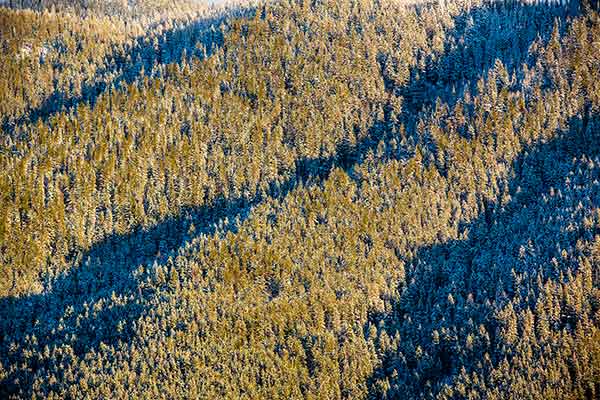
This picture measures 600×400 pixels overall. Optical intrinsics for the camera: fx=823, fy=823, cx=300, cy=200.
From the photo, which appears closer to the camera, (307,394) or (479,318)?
(307,394)

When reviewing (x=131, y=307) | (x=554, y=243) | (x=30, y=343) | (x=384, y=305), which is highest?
(x=554, y=243)

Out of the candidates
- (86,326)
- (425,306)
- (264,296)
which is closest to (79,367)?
(86,326)

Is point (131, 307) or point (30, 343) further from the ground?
point (131, 307)

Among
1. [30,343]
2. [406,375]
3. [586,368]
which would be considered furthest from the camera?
[30,343]

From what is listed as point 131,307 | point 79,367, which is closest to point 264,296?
point 131,307

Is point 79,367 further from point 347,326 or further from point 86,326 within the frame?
point 347,326

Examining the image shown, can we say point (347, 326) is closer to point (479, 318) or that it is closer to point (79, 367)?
point (479, 318)

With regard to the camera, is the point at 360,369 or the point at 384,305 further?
the point at 384,305

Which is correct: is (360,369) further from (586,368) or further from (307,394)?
(586,368)

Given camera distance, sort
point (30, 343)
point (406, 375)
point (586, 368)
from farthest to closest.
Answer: point (30, 343)
point (406, 375)
point (586, 368)

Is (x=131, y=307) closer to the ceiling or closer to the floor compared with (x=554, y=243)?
closer to the floor
